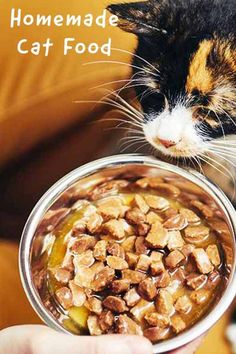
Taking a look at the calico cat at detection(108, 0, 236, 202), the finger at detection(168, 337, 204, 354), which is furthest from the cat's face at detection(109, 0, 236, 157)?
the finger at detection(168, 337, 204, 354)

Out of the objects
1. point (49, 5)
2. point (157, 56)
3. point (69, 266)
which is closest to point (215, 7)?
point (157, 56)

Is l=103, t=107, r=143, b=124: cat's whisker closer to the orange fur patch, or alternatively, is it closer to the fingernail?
the orange fur patch

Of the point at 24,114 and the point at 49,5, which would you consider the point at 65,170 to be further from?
the point at 49,5

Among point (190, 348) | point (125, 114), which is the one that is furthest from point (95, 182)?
point (190, 348)

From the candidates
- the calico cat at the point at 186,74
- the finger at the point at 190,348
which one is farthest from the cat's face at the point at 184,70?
the finger at the point at 190,348

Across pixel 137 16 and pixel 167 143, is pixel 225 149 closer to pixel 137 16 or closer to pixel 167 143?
pixel 167 143

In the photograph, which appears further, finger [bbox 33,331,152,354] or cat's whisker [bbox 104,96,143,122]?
cat's whisker [bbox 104,96,143,122]

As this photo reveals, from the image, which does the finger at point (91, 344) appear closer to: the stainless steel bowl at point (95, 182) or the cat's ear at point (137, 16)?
the stainless steel bowl at point (95, 182)
